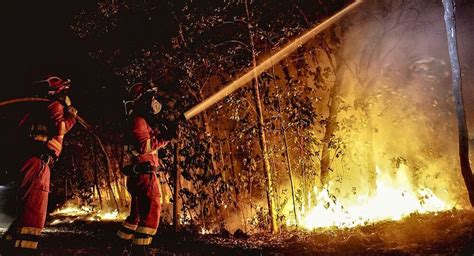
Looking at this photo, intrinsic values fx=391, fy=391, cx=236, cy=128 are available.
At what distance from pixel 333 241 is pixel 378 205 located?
11.2ft

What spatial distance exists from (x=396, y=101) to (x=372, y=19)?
2.31 metres

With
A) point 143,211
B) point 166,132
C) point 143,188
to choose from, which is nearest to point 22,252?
point 143,211

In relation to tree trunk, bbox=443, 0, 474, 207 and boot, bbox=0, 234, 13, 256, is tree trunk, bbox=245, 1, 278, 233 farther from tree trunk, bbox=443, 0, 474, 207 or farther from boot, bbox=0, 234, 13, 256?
boot, bbox=0, 234, 13, 256

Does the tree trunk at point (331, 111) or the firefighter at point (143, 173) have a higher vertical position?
the tree trunk at point (331, 111)

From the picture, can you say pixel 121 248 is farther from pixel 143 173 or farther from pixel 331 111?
pixel 331 111

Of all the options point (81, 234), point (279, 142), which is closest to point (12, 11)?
point (81, 234)

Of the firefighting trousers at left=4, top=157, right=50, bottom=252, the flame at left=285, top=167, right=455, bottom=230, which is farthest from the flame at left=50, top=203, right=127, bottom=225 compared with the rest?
the firefighting trousers at left=4, top=157, right=50, bottom=252

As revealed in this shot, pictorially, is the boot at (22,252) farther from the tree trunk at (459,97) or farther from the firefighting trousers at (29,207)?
the tree trunk at (459,97)

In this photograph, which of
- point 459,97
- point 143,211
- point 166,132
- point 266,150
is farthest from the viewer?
point 266,150

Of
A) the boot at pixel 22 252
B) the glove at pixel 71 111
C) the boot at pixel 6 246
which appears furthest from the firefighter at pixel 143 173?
the boot at pixel 6 246

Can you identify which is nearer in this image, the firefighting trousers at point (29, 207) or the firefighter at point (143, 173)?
the firefighting trousers at point (29, 207)

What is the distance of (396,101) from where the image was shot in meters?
10.6

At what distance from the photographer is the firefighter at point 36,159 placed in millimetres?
5191

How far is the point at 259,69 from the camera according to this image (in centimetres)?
877
